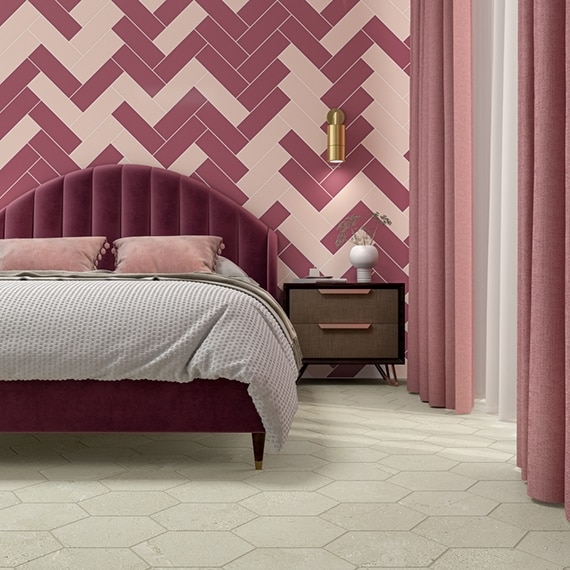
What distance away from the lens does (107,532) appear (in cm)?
163

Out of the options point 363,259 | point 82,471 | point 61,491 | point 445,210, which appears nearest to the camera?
point 61,491

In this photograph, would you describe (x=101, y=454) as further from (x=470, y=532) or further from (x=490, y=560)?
(x=490, y=560)

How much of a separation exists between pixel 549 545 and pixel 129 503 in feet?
3.57

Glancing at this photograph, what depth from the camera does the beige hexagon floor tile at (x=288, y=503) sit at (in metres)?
1.79

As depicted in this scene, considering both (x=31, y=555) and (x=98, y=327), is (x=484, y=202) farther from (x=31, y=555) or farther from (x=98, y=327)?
(x=31, y=555)

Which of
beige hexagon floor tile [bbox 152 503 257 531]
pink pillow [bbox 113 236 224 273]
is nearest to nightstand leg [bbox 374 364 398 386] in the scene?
pink pillow [bbox 113 236 224 273]

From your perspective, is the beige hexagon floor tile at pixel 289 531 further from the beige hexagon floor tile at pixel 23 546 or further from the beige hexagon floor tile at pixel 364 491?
the beige hexagon floor tile at pixel 23 546

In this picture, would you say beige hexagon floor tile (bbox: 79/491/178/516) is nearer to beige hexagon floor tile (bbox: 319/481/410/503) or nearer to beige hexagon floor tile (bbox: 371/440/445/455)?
beige hexagon floor tile (bbox: 319/481/410/503)

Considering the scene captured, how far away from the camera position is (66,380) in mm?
2168

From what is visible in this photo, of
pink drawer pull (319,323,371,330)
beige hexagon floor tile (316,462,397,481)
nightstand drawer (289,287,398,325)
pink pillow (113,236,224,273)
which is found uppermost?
pink pillow (113,236,224,273)

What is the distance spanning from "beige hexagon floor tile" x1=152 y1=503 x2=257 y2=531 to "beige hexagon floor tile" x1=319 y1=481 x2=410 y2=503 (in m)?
0.29

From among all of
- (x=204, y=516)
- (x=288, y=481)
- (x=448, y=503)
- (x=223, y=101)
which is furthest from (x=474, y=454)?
(x=223, y=101)

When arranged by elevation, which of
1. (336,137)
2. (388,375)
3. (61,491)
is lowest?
(388,375)

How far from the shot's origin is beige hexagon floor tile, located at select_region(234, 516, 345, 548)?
1571 mm
